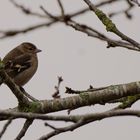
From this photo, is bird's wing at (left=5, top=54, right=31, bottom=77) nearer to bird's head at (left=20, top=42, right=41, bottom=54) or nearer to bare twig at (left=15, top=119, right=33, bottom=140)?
bird's head at (left=20, top=42, right=41, bottom=54)

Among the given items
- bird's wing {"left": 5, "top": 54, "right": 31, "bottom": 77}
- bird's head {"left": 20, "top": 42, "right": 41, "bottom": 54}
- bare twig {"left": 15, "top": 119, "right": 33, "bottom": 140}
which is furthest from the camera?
bird's head {"left": 20, "top": 42, "right": 41, "bottom": 54}

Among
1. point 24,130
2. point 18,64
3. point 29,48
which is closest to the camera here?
point 24,130

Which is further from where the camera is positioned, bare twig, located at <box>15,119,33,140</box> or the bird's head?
the bird's head

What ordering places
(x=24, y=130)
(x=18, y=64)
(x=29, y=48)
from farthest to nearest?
1. (x=29, y=48)
2. (x=18, y=64)
3. (x=24, y=130)

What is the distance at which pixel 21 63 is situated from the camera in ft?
29.3

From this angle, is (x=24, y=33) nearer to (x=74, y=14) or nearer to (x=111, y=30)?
(x=74, y=14)

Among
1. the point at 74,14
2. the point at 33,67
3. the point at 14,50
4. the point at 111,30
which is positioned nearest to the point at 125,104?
the point at 111,30

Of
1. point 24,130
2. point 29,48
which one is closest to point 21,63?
point 29,48

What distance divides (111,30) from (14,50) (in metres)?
4.88

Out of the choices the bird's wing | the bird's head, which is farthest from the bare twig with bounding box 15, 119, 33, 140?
the bird's head

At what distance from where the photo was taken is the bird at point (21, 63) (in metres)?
8.45

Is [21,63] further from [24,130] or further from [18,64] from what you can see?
[24,130]

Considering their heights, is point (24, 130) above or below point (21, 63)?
below

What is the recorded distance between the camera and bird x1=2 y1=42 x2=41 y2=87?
8445mm
